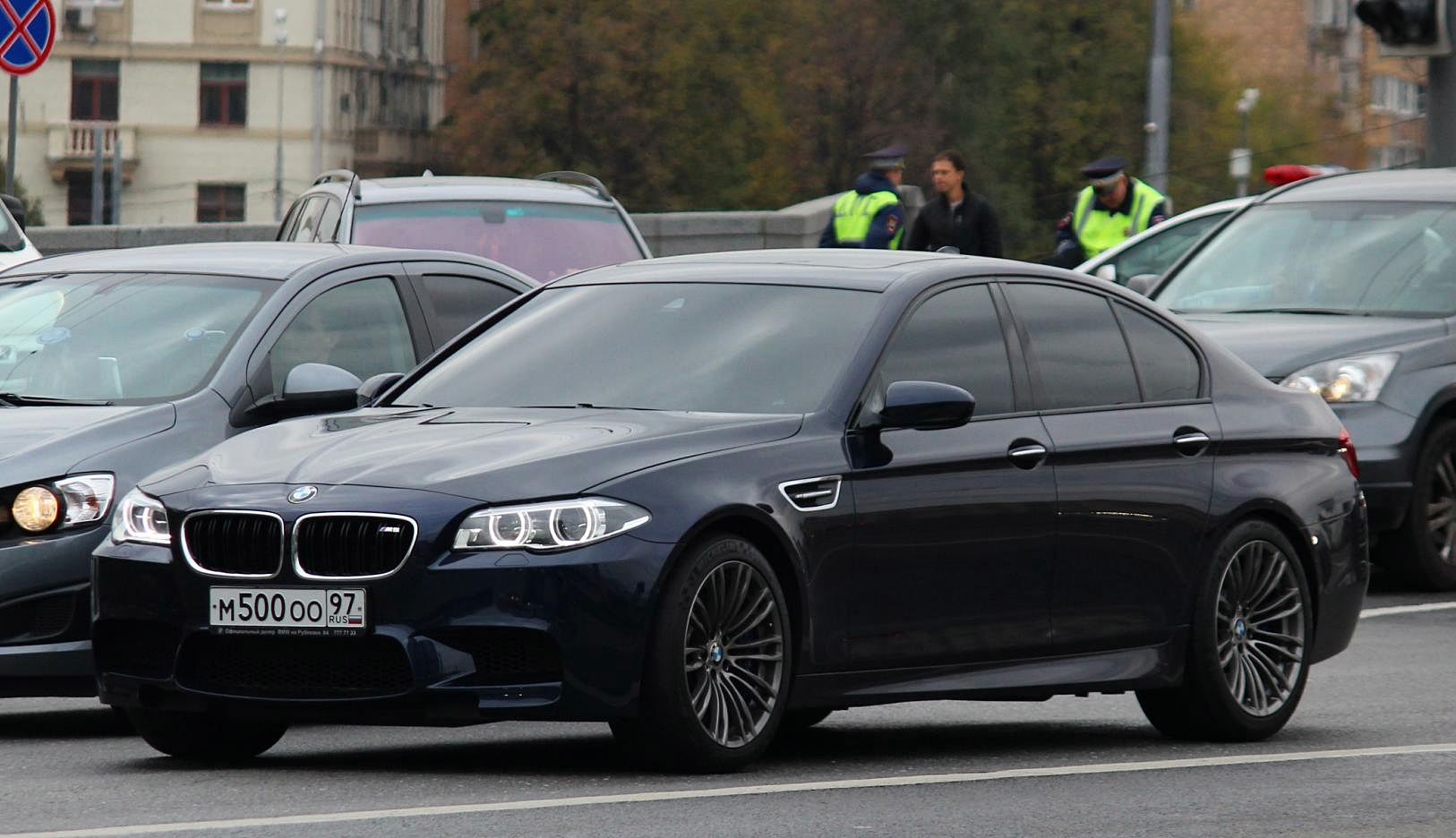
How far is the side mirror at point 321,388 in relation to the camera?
29.2ft

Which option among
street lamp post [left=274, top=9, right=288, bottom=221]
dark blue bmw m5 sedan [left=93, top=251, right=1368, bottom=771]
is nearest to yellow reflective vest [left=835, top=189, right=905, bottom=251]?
dark blue bmw m5 sedan [left=93, top=251, right=1368, bottom=771]

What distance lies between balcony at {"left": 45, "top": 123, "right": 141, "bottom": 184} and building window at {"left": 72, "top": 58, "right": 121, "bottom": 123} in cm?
101

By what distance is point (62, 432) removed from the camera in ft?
29.9

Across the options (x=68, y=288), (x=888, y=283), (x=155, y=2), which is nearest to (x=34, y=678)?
(x=68, y=288)

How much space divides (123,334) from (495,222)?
583 centimetres

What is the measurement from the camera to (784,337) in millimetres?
8305

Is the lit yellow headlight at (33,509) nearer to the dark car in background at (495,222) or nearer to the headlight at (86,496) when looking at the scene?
the headlight at (86,496)

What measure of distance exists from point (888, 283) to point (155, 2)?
87789 mm

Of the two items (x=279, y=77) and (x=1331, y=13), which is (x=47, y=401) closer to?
(x=279, y=77)

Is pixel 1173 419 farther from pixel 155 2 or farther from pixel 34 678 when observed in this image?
pixel 155 2

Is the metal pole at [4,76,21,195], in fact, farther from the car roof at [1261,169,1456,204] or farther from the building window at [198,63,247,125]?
the building window at [198,63,247,125]

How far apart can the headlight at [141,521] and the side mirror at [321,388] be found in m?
1.13

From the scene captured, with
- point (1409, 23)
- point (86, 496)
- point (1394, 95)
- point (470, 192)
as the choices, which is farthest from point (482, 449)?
point (1394, 95)

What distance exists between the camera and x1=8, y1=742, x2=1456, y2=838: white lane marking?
665cm
